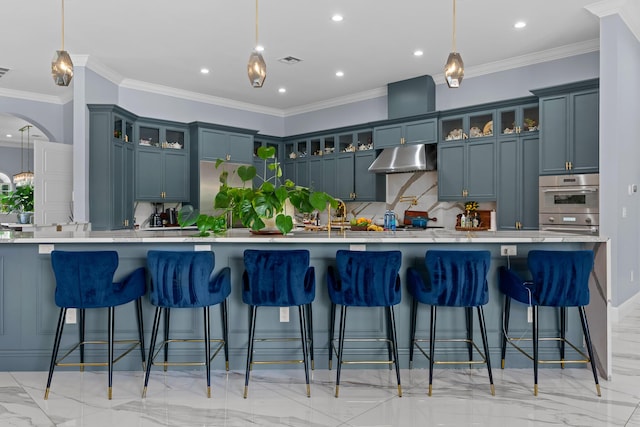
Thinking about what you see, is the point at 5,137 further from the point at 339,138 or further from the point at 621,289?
the point at 621,289

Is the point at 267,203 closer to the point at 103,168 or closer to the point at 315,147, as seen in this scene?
the point at 103,168

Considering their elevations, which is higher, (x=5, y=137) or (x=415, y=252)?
(x=5, y=137)

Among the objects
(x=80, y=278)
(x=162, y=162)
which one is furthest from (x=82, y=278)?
(x=162, y=162)

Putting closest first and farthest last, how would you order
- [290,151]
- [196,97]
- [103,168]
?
[103,168], [196,97], [290,151]

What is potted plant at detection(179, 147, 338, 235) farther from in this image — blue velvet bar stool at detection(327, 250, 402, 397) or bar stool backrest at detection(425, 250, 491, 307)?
bar stool backrest at detection(425, 250, 491, 307)

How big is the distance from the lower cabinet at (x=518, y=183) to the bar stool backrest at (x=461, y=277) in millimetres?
2969

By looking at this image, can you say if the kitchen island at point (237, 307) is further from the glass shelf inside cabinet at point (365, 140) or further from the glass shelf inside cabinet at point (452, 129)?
the glass shelf inside cabinet at point (365, 140)

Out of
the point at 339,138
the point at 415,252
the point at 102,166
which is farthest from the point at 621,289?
the point at 102,166

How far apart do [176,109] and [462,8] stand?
15.5 feet

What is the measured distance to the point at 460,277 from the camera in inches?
108

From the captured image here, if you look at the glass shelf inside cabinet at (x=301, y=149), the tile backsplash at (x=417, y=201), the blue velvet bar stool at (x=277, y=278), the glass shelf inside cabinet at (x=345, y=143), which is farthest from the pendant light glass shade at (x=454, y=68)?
the glass shelf inside cabinet at (x=301, y=149)

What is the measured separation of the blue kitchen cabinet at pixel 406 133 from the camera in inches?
→ 246

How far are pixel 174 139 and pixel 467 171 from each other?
4468 millimetres

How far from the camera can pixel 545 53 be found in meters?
5.46
